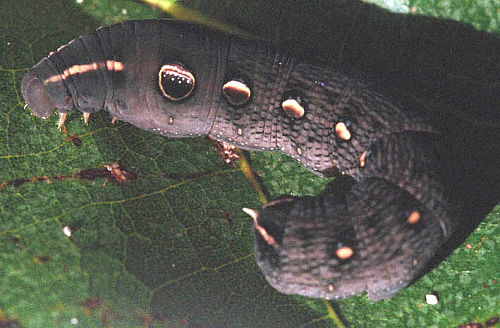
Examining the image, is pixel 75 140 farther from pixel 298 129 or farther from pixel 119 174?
pixel 298 129

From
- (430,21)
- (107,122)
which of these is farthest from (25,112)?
(430,21)

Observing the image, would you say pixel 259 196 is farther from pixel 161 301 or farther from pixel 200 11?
pixel 200 11

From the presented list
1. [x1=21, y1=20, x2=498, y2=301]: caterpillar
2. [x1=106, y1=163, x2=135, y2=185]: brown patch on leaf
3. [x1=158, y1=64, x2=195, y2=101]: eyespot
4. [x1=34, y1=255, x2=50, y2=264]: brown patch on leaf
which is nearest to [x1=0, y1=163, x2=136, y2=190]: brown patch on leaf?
[x1=106, y1=163, x2=135, y2=185]: brown patch on leaf

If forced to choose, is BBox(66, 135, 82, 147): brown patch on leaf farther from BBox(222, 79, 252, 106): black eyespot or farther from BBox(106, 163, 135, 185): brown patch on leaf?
BBox(222, 79, 252, 106): black eyespot

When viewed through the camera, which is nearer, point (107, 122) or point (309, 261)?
point (309, 261)

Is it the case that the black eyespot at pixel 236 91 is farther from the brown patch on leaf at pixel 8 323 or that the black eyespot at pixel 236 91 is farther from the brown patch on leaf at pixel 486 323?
the brown patch on leaf at pixel 486 323

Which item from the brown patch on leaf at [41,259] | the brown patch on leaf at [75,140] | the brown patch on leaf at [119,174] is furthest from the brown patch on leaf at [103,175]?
the brown patch on leaf at [41,259]
